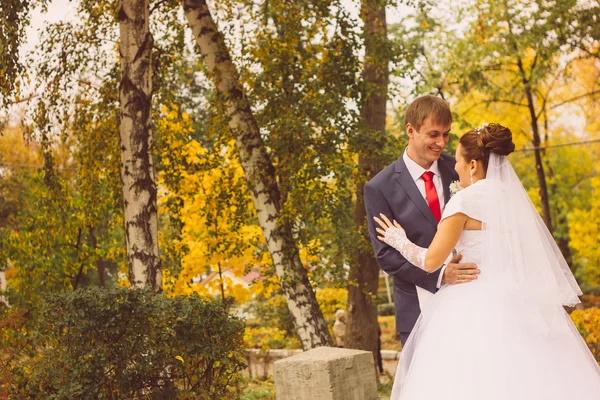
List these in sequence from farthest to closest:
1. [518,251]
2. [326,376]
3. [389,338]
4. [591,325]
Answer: [389,338] → [591,325] → [326,376] → [518,251]

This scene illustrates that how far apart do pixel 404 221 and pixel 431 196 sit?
0.23 meters

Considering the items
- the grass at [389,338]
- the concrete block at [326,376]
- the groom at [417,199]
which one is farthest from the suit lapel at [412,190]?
the grass at [389,338]

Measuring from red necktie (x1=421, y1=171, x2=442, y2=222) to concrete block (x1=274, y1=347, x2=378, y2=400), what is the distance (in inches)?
78.0

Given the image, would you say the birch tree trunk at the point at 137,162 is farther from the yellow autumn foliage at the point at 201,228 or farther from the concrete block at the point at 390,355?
the concrete block at the point at 390,355

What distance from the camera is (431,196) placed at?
185 inches

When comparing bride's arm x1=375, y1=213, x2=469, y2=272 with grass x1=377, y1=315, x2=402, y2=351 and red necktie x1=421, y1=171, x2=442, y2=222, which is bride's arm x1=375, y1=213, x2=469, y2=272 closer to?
red necktie x1=421, y1=171, x2=442, y2=222

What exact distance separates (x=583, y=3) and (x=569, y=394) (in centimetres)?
1615

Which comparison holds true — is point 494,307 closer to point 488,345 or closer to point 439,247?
point 488,345

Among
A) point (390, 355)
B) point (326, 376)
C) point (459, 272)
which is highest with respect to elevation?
point (459, 272)

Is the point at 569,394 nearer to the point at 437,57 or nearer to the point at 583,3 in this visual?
the point at 583,3

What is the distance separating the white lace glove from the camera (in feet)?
14.2

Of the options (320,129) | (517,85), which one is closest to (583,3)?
(517,85)

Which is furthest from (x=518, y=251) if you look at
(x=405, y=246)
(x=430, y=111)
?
(x=430, y=111)

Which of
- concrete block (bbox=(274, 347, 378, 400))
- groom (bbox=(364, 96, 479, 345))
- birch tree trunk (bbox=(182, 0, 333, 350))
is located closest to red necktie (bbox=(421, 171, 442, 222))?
groom (bbox=(364, 96, 479, 345))
